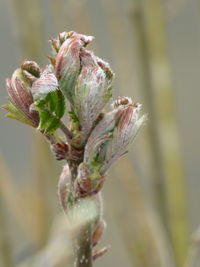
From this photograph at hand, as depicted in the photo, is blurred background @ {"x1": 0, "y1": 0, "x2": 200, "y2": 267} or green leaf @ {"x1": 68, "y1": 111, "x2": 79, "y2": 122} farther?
blurred background @ {"x1": 0, "y1": 0, "x2": 200, "y2": 267}

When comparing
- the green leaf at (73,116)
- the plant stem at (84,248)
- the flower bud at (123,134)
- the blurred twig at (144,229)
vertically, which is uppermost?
the green leaf at (73,116)

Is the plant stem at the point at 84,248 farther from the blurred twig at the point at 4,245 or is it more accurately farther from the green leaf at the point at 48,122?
the blurred twig at the point at 4,245

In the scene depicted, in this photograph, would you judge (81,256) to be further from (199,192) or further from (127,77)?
(199,192)

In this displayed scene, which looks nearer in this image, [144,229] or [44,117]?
[44,117]

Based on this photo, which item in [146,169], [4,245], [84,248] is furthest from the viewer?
[146,169]

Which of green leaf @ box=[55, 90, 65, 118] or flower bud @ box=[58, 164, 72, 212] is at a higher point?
green leaf @ box=[55, 90, 65, 118]

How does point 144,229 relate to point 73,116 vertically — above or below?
below

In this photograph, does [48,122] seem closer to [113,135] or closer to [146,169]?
[113,135]

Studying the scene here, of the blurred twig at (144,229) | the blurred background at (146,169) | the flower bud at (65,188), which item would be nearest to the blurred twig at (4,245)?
the blurred background at (146,169)

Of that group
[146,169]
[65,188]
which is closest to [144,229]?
[146,169]

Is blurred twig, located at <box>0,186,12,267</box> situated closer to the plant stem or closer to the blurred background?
the blurred background

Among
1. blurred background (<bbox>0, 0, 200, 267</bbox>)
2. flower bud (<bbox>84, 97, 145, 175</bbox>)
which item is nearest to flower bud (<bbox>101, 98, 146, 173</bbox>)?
flower bud (<bbox>84, 97, 145, 175</bbox>)

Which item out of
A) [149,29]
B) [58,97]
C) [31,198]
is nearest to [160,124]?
[149,29]
